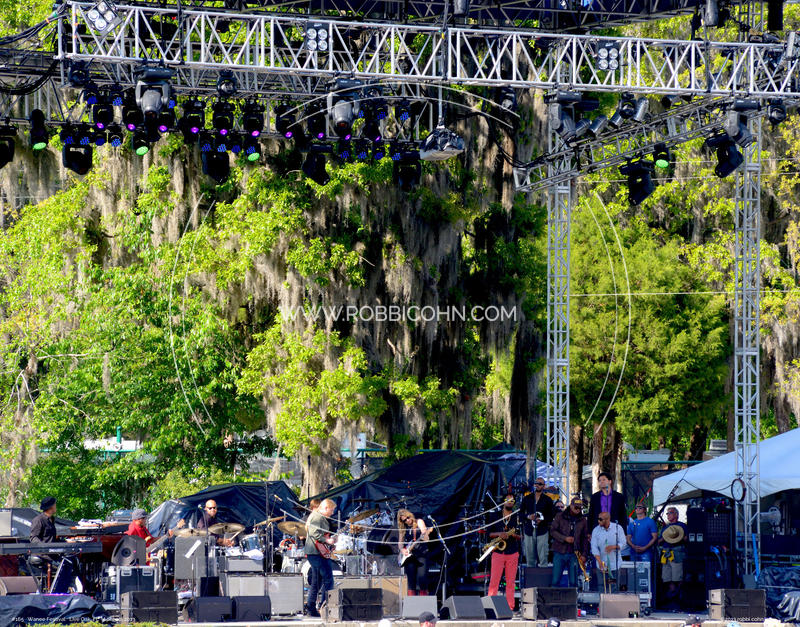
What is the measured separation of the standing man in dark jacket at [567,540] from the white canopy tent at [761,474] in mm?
2515

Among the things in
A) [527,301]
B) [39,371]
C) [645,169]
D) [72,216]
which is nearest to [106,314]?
[72,216]

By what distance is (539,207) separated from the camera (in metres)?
25.2

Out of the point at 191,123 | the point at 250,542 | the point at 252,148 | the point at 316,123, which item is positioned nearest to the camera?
the point at 191,123

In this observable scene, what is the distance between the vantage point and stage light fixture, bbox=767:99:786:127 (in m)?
16.6

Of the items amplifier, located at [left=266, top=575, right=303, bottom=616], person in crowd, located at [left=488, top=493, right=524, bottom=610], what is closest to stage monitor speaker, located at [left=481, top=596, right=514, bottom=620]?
person in crowd, located at [left=488, top=493, right=524, bottom=610]

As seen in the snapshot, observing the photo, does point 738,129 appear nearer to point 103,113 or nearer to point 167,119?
point 167,119

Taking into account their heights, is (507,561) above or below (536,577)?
above

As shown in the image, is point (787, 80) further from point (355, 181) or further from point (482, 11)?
point (355, 181)

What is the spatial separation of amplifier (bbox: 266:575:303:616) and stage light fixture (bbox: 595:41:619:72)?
6.97m

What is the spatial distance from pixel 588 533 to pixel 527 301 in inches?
348

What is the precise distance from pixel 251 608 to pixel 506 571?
3215 millimetres

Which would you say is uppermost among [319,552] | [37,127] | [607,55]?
[607,55]

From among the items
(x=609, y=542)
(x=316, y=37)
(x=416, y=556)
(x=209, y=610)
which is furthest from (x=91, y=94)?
(x=609, y=542)

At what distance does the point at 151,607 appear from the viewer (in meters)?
13.8
